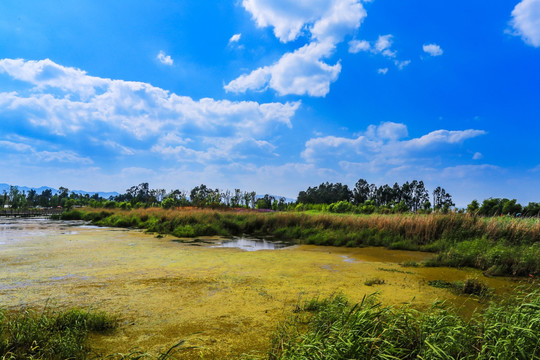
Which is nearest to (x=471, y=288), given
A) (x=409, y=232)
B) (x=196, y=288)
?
(x=196, y=288)

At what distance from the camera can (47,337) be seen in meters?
2.62

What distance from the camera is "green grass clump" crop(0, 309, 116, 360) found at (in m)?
2.37

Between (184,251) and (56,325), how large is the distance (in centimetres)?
→ 638

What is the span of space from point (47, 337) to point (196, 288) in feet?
8.30

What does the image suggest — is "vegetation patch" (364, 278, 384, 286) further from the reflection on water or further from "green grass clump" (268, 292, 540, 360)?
the reflection on water

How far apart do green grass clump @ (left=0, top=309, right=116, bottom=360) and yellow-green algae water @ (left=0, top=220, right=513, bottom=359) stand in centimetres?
23

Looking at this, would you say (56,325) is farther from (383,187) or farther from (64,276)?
(383,187)

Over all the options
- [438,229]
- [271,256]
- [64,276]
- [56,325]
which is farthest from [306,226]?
[56,325]

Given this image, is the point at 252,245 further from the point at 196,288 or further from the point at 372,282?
the point at 372,282

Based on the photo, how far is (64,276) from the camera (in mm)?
5723

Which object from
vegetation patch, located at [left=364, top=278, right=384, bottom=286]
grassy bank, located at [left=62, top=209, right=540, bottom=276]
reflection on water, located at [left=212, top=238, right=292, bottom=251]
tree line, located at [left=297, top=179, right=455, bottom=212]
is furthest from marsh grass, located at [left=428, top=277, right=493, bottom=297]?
tree line, located at [left=297, top=179, right=455, bottom=212]

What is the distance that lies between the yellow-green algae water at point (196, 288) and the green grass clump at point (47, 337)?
227 millimetres

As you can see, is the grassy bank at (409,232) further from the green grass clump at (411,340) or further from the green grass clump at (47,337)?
the green grass clump at (47,337)

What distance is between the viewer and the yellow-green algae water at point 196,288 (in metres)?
3.17
